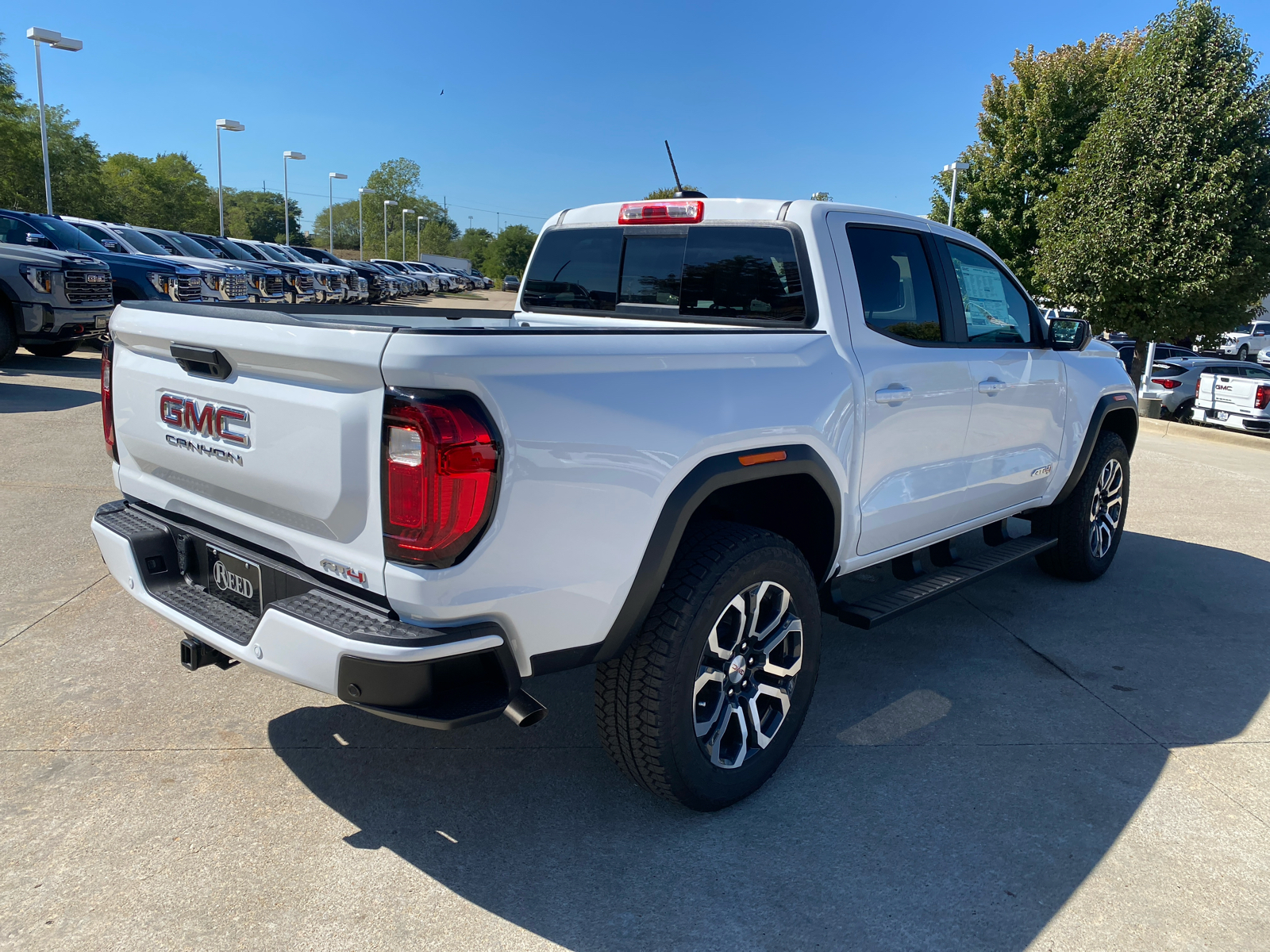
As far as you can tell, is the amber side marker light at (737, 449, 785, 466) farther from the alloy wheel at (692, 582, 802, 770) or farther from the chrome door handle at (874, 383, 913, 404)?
the chrome door handle at (874, 383, 913, 404)

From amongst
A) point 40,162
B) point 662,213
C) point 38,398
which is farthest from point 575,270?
point 40,162

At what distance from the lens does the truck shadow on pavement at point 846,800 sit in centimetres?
256

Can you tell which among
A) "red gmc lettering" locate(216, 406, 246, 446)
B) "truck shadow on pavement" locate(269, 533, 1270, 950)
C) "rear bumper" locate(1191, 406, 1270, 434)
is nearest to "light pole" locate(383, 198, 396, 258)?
"rear bumper" locate(1191, 406, 1270, 434)

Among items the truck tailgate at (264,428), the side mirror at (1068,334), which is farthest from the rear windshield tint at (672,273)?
the side mirror at (1068,334)

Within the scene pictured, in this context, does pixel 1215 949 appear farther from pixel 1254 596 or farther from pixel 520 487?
pixel 1254 596

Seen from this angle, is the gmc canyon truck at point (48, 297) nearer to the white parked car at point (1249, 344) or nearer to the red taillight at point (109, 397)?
the red taillight at point (109, 397)

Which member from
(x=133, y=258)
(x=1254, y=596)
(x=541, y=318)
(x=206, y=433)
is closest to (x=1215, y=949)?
(x=206, y=433)

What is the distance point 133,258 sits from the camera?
13289 millimetres

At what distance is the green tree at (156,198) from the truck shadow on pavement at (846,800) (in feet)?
200

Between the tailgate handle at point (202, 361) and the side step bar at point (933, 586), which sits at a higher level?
the tailgate handle at point (202, 361)

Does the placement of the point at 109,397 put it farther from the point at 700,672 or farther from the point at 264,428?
the point at 700,672

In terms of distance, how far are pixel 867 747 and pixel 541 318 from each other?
94.1 inches

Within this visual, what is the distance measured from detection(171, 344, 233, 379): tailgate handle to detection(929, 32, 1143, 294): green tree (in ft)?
78.0

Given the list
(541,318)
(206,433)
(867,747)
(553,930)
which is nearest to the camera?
(553,930)
